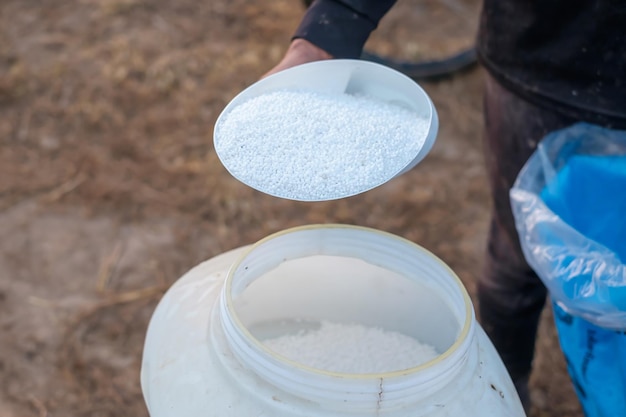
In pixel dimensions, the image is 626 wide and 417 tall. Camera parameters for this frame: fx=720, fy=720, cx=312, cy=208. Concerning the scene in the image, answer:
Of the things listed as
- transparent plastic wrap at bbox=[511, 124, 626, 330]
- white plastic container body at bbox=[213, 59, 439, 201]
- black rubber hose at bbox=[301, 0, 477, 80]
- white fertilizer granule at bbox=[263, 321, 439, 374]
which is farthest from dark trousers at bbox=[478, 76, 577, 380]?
black rubber hose at bbox=[301, 0, 477, 80]

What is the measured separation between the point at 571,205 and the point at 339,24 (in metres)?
0.37

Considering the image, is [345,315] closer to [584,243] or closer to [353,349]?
[353,349]

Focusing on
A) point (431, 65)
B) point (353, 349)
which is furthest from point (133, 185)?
point (353, 349)

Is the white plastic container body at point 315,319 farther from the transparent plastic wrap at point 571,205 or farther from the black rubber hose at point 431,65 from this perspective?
the black rubber hose at point 431,65

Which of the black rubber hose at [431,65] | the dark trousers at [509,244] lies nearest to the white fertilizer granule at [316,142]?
the dark trousers at [509,244]

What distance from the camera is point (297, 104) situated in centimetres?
77

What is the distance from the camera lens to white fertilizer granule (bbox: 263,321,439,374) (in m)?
0.74

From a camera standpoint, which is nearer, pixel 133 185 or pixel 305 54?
pixel 305 54

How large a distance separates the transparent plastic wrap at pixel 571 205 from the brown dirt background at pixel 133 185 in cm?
59

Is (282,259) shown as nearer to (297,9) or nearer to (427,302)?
(427,302)

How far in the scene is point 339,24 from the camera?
856mm

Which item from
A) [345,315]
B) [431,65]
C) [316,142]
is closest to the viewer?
[316,142]

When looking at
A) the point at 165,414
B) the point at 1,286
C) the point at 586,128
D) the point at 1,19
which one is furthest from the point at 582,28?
the point at 1,19

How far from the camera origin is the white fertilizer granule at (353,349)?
743 mm
